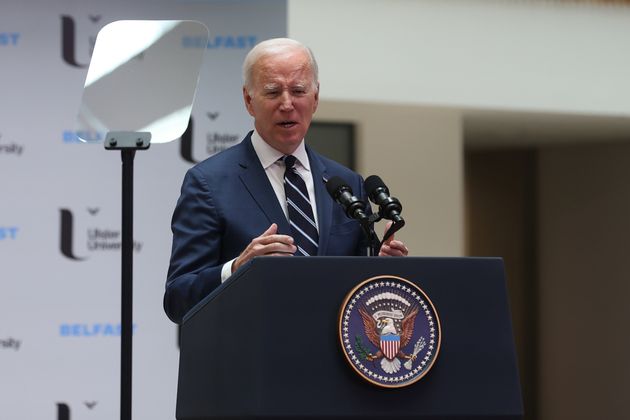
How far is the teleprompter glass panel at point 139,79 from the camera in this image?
261 cm

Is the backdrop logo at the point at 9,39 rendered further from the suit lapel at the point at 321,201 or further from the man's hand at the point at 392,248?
the man's hand at the point at 392,248

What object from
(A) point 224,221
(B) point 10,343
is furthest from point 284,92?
(B) point 10,343

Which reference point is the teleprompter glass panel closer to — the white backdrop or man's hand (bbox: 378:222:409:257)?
man's hand (bbox: 378:222:409:257)

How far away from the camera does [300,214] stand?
2439mm

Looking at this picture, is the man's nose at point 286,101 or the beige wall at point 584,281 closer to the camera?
the man's nose at point 286,101

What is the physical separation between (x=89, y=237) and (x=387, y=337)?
3115 mm

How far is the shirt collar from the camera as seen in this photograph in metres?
2.52

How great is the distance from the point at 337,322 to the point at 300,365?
3.7 inches

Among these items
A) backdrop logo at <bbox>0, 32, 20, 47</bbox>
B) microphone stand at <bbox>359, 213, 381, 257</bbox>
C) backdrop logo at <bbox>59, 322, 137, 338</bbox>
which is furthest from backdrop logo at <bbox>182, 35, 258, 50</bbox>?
microphone stand at <bbox>359, 213, 381, 257</bbox>

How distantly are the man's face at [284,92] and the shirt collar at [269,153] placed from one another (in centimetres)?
6

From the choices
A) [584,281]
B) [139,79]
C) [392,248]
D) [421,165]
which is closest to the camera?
[392,248]

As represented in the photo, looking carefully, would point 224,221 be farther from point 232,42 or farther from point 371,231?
point 232,42

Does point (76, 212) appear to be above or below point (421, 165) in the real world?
below

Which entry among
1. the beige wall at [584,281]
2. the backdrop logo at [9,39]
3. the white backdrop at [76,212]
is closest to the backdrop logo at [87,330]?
the white backdrop at [76,212]
